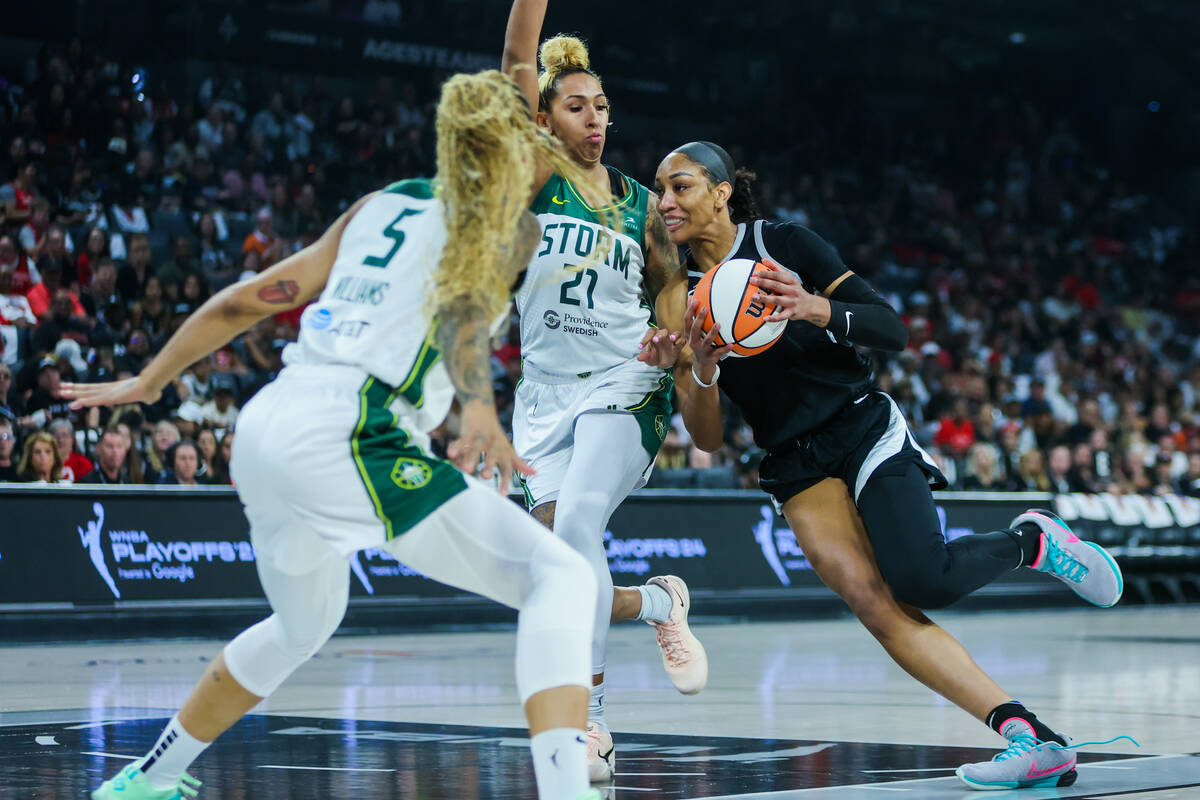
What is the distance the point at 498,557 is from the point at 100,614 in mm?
8259

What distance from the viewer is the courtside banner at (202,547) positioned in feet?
35.2

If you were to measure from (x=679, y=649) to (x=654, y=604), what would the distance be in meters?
0.20

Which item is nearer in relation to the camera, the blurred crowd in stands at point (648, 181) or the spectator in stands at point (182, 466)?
the spectator in stands at point (182, 466)

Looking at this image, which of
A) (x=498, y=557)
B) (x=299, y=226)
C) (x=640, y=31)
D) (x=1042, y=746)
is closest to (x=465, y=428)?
(x=498, y=557)

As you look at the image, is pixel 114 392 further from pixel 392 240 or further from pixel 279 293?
pixel 392 240

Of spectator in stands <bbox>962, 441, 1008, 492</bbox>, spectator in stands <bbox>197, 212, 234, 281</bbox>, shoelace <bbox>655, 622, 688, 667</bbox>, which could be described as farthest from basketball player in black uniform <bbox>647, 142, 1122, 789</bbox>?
spectator in stands <bbox>962, 441, 1008, 492</bbox>

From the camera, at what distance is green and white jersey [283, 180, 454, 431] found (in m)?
3.67

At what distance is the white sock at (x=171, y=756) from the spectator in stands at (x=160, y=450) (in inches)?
314

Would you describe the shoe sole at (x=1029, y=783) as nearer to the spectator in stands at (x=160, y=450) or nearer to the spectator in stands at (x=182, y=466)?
the spectator in stands at (x=182, y=466)

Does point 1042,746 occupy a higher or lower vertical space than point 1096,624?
lower

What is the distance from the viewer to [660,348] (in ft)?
16.6

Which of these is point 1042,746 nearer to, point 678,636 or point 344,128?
point 678,636

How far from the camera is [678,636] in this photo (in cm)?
571

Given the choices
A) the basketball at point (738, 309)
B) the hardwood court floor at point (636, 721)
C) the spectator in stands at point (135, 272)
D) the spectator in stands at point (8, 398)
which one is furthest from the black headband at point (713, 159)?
the spectator in stands at point (135, 272)
